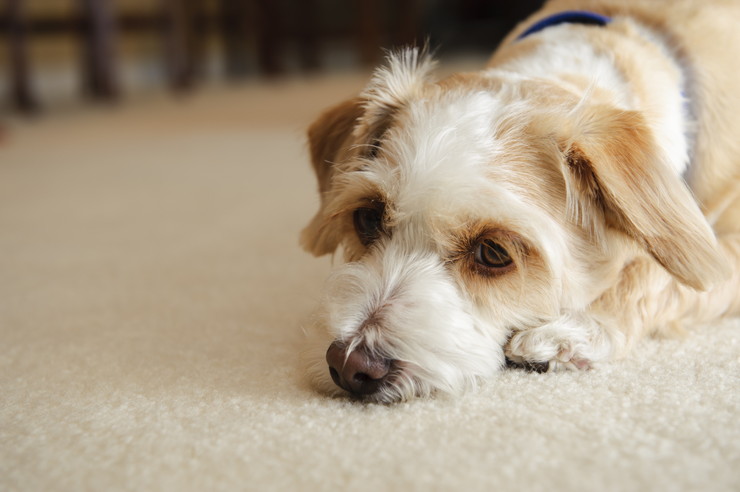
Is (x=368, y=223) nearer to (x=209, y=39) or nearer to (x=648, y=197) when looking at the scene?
(x=648, y=197)

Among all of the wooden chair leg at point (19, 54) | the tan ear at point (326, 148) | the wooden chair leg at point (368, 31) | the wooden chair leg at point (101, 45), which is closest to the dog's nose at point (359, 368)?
the tan ear at point (326, 148)

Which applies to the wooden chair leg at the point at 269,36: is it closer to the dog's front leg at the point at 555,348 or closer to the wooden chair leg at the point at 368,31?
the wooden chair leg at the point at 368,31

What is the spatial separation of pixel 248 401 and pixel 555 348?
483 mm

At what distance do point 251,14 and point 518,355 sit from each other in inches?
277

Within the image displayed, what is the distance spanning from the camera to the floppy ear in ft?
3.61

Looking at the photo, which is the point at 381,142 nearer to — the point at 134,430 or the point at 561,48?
the point at 561,48

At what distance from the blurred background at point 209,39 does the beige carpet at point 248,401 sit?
12.2ft

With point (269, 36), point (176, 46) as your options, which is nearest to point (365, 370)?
point (176, 46)

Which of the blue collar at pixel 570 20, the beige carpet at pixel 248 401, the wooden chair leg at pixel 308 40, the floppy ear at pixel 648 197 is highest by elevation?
the blue collar at pixel 570 20

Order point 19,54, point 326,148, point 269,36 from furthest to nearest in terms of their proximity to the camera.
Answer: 1. point 269,36
2. point 19,54
3. point 326,148

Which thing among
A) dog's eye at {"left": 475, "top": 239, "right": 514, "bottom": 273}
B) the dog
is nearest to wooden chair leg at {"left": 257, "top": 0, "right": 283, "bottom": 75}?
the dog

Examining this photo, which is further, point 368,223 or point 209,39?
point 209,39

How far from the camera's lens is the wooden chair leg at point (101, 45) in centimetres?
501

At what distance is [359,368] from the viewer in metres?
1.04
